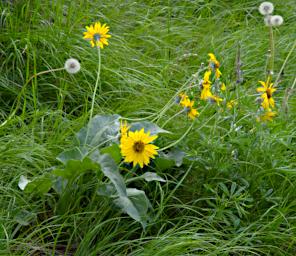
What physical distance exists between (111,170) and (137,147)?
0.12 meters

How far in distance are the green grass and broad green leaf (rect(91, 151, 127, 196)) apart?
15cm

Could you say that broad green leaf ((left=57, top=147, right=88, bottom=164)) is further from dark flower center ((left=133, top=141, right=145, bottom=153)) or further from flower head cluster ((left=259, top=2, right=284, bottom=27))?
flower head cluster ((left=259, top=2, right=284, bottom=27))

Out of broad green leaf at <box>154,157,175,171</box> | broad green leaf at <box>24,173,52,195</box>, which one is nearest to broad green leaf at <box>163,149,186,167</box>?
broad green leaf at <box>154,157,175,171</box>

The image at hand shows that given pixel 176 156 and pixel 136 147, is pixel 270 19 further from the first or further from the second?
pixel 136 147

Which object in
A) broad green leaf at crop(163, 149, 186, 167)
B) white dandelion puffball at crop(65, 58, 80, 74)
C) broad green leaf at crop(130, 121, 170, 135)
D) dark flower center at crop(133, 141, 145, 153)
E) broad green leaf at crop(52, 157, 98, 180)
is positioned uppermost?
white dandelion puffball at crop(65, 58, 80, 74)

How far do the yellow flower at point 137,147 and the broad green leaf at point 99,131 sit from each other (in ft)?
0.60

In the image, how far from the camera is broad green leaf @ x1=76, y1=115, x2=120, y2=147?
2.94m

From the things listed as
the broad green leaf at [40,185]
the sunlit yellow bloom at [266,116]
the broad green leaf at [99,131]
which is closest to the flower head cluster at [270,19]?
the sunlit yellow bloom at [266,116]

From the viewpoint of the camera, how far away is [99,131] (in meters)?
2.97

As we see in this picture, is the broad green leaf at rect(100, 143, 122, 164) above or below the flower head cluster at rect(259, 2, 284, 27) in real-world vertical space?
below

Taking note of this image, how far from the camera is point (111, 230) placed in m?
2.84

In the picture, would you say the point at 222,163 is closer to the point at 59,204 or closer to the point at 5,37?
the point at 59,204

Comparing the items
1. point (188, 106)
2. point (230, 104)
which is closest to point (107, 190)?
point (188, 106)

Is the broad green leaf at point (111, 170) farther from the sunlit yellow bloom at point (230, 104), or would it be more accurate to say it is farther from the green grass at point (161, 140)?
the sunlit yellow bloom at point (230, 104)
